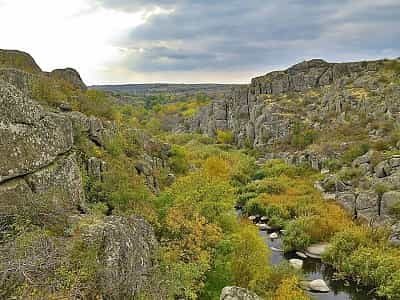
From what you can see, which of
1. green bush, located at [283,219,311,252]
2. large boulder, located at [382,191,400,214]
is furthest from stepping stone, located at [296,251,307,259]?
large boulder, located at [382,191,400,214]

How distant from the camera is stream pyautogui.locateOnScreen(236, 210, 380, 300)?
29078 mm

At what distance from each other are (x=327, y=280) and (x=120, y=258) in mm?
21425

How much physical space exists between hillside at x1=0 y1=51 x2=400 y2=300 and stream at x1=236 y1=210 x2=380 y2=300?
0.12m

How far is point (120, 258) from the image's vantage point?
14.5 metres

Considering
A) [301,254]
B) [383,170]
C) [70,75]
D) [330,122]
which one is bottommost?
[301,254]

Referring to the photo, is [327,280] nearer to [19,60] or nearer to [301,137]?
[19,60]

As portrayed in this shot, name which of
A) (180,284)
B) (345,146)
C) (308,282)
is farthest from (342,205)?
(180,284)

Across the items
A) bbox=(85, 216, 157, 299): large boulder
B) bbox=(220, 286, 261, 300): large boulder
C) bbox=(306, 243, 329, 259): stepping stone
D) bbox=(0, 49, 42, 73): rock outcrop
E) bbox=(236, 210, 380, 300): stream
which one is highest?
bbox=(0, 49, 42, 73): rock outcrop

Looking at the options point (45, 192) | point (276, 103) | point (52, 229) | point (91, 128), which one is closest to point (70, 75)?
point (91, 128)

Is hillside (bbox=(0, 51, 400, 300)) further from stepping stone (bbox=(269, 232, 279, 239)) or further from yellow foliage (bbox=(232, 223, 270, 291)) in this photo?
stepping stone (bbox=(269, 232, 279, 239))

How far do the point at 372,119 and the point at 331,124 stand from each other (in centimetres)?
918

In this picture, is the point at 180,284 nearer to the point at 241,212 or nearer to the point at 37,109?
the point at 37,109

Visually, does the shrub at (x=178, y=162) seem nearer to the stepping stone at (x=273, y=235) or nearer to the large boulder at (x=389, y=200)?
the stepping stone at (x=273, y=235)

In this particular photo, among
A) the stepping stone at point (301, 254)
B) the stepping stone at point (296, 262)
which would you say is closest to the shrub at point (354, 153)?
the stepping stone at point (301, 254)
